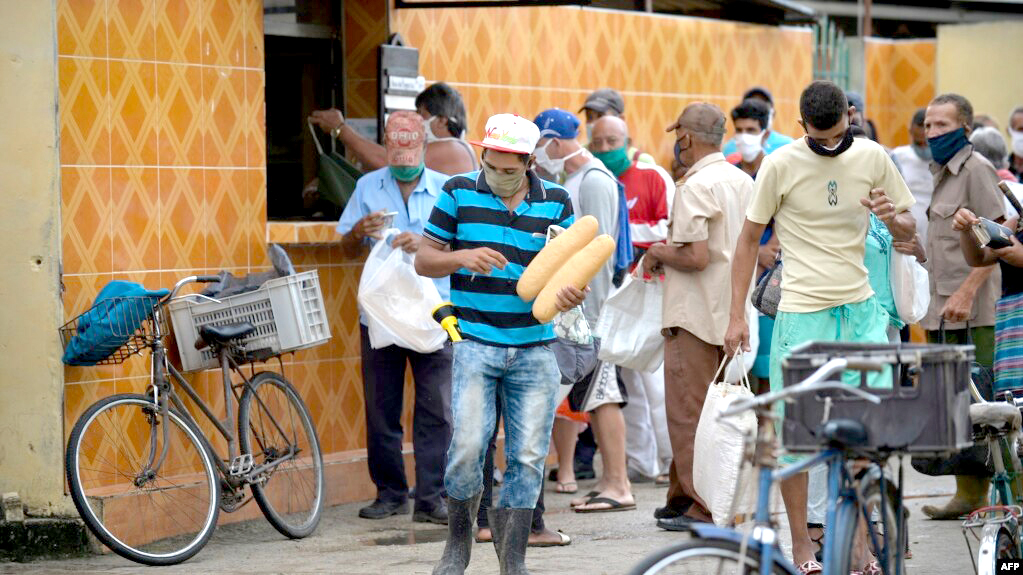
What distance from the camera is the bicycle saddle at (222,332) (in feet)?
25.1

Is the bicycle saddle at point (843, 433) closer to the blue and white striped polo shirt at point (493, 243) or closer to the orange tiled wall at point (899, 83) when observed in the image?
the blue and white striped polo shirt at point (493, 243)

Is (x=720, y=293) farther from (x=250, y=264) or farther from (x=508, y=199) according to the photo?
(x=250, y=264)

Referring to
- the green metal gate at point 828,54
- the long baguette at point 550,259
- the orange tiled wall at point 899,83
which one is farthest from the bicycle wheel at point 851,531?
the orange tiled wall at point 899,83

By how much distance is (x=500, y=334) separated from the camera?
6.38m

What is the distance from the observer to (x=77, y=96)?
762 cm

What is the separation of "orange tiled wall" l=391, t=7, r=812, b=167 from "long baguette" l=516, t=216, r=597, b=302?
12.3ft

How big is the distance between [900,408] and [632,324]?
3627mm

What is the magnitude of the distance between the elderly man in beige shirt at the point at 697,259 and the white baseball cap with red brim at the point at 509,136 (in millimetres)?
1600

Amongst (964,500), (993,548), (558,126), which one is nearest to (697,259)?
(558,126)

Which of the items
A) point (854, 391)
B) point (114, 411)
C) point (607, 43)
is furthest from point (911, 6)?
point (854, 391)

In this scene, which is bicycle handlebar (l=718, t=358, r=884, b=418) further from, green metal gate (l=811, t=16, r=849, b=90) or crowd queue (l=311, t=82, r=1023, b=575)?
green metal gate (l=811, t=16, r=849, b=90)

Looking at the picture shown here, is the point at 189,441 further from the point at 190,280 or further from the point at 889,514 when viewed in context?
the point at 889,514

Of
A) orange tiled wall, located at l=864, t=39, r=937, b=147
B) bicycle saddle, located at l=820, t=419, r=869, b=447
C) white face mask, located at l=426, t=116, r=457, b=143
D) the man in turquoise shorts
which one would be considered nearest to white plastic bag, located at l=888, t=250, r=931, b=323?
the man in turquoise shorts

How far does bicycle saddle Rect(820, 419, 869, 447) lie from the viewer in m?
4.63
